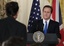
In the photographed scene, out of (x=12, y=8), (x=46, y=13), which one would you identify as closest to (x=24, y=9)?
(x=46, y=13)

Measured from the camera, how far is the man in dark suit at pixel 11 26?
264 cm

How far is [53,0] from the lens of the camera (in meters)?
5.88

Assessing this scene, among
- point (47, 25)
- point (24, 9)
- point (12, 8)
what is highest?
point (12, 8)

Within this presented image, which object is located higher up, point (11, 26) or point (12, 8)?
point (12, 8)

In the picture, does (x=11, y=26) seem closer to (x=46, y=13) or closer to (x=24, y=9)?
(x=46, y=13)

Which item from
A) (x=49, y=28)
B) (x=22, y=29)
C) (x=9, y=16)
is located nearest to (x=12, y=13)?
(x=9, y=16)

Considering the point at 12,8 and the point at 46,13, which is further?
the point at 46,13

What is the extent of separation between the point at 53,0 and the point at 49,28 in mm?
1902

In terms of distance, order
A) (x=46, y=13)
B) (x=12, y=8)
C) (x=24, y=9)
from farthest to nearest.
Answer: (x=24, y=9) → (x=46, y=13) → (x=12, y=8)

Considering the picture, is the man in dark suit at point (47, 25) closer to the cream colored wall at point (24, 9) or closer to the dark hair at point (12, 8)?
the dark hair at point (12, 8)

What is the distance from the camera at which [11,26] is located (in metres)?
2.69

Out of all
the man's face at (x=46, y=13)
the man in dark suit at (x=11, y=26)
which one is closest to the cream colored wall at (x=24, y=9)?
the man's face at (x=46, y=13)

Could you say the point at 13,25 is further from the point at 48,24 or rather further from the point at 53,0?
the point at 53,0

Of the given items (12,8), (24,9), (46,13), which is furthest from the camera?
(24,9)
